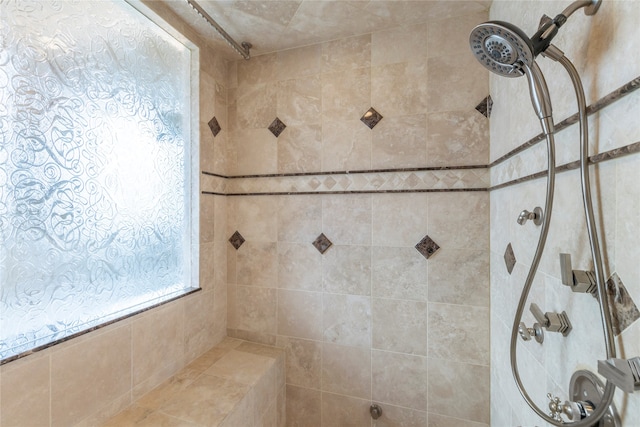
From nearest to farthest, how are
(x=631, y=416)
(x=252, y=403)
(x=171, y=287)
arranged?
(x=631, y=416)
(x=252, y=403)
(x=171, y=287)

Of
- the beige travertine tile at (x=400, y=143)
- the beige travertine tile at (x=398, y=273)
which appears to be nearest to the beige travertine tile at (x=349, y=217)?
the beige travertine tile at (x=398, y=273)

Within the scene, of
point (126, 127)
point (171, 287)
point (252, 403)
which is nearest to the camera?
point (126, 127)

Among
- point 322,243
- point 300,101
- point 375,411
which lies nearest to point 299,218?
point 322,243

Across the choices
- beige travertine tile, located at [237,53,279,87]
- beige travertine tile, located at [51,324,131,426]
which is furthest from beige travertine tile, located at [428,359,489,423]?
beige travertine tile, located at [237,53,279,87]

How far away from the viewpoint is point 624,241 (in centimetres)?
52

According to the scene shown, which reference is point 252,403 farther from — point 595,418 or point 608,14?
point 608,14

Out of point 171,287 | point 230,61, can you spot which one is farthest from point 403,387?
point 230,61

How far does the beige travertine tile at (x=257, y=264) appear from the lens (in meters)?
1.59

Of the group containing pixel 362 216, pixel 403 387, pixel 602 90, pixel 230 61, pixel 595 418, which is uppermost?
pixel 230 61

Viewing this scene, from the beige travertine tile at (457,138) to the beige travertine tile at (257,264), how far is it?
3.48ft

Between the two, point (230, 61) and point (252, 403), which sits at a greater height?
point (230, 61)

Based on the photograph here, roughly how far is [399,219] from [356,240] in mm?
262

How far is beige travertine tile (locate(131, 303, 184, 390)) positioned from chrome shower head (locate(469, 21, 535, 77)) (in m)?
1.58

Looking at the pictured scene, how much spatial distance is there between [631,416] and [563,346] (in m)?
0.22
